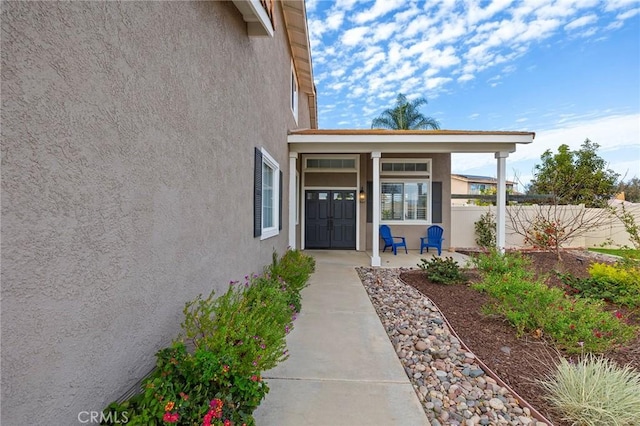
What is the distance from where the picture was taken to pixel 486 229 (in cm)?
1098

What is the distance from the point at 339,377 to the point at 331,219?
7.93 m

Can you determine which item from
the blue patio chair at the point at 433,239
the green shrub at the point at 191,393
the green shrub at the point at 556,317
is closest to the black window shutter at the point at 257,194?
the green shrub at the point at 191,393

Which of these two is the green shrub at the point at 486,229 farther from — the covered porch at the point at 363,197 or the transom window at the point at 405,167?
the transom window at the point at 405,167

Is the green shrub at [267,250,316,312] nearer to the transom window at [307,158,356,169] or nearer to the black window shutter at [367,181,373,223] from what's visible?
the black window shutter at [367,181,373,223]

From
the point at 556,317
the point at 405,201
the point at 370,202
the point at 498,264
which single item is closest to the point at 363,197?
the point at 370,202

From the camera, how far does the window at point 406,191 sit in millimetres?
10578

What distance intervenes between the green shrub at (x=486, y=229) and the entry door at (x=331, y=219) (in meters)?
4.96

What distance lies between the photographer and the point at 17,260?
3.62 feet

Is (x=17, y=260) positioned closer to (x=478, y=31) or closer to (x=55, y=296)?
(x=55, y=296)

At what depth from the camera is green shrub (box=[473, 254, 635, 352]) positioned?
3.15 m

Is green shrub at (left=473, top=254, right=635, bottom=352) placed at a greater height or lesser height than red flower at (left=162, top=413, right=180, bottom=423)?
lesser

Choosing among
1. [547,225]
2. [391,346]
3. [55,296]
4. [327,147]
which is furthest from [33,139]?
[547,225]

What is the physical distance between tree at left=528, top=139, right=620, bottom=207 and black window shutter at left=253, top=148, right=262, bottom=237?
16541 mm

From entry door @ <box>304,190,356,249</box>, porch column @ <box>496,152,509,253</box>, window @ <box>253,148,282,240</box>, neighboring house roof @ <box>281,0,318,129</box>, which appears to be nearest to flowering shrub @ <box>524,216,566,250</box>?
porch column @ <box>496,152,509,253</box>
